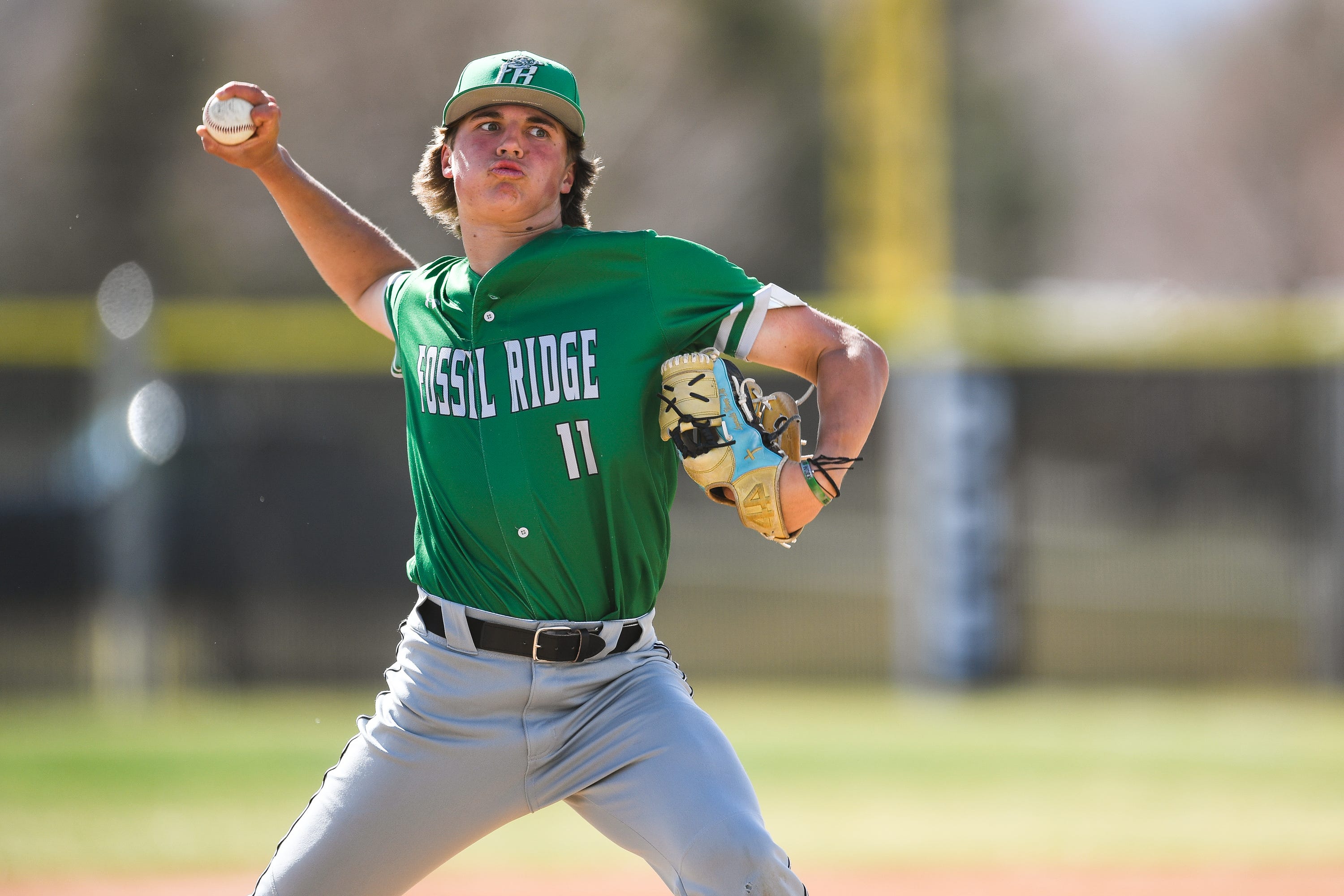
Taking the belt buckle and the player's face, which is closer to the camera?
the belt buckle

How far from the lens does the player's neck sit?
319cm

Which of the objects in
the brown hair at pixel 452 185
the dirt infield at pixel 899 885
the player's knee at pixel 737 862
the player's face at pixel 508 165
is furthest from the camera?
the dirt infield at pixel 899 885

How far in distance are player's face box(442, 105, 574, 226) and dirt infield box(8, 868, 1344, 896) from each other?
3194 mm

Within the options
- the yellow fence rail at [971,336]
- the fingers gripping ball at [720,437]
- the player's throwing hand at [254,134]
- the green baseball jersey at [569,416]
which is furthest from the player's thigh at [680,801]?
the yellow fence rail at [971,336]

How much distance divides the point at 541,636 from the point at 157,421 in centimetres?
755

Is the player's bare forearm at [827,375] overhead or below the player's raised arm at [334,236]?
below

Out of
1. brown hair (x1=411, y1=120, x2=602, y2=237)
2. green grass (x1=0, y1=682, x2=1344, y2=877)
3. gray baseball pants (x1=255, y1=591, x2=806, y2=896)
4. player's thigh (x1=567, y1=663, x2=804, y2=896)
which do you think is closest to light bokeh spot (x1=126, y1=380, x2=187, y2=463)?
green grass (x1=0, y1=682, x2=1344, y2=877)

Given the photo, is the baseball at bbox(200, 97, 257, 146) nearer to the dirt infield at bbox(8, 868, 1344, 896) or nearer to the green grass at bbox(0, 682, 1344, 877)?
the dirt infield at bbox(8, 868, 1344, 896)

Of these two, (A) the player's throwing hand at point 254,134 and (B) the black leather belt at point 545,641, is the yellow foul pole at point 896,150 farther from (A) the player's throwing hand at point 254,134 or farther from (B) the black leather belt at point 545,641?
(B) the black leather belt at point 545,641

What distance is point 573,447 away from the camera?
3006mm

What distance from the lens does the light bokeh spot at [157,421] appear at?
32.0ft

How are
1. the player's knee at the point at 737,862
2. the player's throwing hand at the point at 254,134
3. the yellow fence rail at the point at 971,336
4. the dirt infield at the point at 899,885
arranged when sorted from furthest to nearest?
the yellow fence rail at the point at 971,336, the dirt infield at the point at 899,885, the player's throwing hand at the point at 254,134, the player's knee at the point at 737,862

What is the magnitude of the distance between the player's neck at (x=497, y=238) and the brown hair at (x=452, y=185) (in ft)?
0.39

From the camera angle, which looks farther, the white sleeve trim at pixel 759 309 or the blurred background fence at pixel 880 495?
the blurred background fence at pixel 880 495
